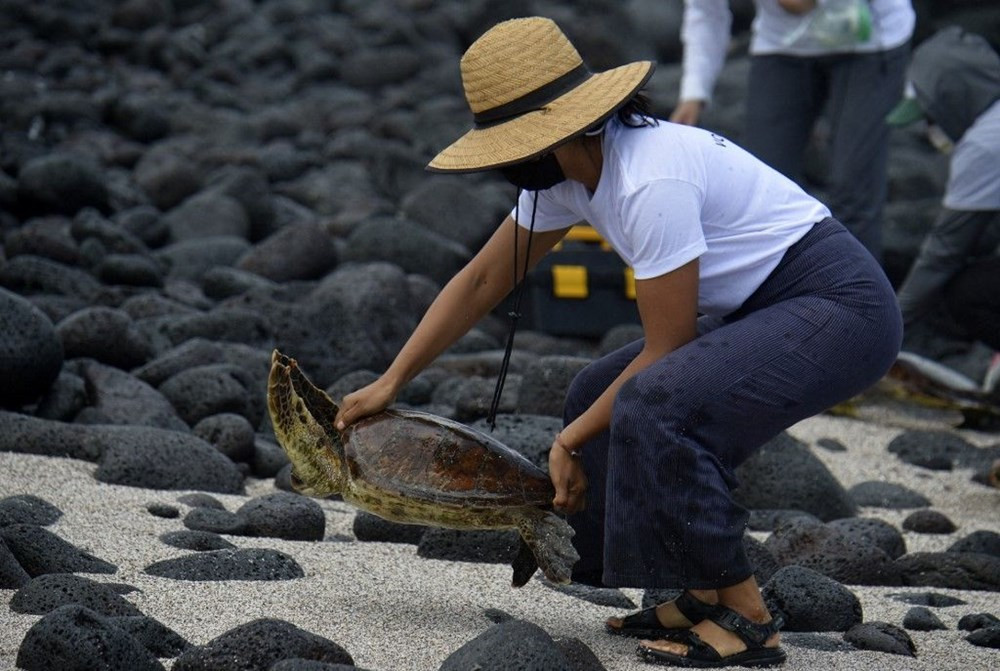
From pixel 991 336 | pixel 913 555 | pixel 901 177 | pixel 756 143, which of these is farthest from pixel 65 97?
pixel 913 555

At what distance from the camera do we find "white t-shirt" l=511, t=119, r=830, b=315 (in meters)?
2.81

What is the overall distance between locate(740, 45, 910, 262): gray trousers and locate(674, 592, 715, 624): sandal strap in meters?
3.20

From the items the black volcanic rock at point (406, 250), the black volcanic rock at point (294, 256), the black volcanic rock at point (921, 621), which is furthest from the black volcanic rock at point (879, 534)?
the black volcanic rock at point (294, 256)

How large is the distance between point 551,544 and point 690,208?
30.5 inches

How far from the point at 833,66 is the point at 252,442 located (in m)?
2.93

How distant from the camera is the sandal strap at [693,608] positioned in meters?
3.08

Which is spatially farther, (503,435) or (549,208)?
(503,435)

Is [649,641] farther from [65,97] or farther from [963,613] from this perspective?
[65,97]

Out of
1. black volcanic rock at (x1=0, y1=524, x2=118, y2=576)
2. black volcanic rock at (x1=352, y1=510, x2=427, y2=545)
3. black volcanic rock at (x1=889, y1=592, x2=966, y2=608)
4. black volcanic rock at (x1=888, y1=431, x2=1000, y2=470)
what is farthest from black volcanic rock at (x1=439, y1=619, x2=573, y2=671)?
black volcanic rock at (x1=888, y1=431, x2=1000, y2=470)

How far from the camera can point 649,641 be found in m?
3.06

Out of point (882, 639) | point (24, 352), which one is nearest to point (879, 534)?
point (882, 639)

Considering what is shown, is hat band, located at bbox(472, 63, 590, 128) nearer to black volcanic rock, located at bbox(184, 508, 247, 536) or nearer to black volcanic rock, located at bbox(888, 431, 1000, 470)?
black volcanic rock, located at bbox(184, 508, 247, 536)

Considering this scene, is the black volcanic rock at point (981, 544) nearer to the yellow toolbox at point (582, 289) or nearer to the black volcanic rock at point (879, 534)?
the black volcanic rock at point (879, 534)

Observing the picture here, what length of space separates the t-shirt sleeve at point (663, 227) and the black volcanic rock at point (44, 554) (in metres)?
1.40
